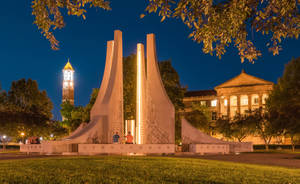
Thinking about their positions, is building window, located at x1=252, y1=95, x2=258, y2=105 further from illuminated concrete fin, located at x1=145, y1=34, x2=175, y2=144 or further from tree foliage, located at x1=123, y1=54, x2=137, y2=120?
illuminated concrete fin, located at x1=145, y1=34, x2=175, y2=144

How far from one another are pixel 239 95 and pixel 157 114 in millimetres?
55761

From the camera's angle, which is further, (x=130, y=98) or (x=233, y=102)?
(x=233, y=102)

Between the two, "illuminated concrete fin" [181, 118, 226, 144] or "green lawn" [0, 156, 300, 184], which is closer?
"green lawn" [0, 156, 300, 184]

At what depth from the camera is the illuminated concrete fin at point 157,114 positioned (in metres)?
23.8

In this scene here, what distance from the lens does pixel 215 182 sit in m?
9.58

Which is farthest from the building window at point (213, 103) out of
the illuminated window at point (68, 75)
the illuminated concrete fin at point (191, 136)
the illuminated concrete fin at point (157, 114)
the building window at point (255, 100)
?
the illuminated window at point (68, 75)

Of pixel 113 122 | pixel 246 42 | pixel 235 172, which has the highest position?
pixel 246 42

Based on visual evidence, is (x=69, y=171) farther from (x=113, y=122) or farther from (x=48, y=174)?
(x=113, y=122)

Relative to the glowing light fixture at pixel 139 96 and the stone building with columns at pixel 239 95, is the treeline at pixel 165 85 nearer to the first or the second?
the glowing light fixture at pixel 139 96

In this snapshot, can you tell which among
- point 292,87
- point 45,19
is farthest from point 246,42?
point 292,87

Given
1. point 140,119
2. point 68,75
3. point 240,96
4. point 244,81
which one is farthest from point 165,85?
point 68,75

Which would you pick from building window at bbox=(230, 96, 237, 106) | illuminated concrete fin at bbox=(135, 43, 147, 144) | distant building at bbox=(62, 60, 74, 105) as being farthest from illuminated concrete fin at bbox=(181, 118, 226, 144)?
distant building at bbox=(62, 60, 74, 105)

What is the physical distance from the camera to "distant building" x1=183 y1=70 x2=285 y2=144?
73375 mm

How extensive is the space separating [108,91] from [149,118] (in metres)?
3.56
